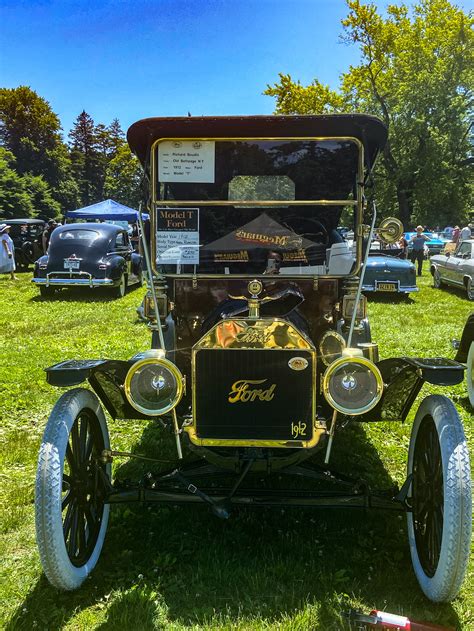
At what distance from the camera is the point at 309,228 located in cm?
373

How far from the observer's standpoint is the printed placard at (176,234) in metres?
3.40

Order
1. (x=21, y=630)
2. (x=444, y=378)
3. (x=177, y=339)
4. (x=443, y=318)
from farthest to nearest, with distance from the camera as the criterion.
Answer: (x=443, y=318) < (x=177, y=339) < (x=444, y=378) < (x=21, y=630)

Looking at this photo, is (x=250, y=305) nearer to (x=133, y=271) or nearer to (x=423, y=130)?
(x=133, y=271)

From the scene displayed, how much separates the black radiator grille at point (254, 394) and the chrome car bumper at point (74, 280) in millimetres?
9332

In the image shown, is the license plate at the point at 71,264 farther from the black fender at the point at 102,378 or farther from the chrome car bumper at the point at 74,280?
the black fender at the point at 102,378

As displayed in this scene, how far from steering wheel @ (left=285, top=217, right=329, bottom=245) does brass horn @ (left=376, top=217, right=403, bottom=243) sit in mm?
529

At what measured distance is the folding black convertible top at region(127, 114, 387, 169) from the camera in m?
3.07

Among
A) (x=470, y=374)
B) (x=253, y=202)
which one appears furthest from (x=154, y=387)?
(x=470, y=374)

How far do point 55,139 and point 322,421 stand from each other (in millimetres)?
54536

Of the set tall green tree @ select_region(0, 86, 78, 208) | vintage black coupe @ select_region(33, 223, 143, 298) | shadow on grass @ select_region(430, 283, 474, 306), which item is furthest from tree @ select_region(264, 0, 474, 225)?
tall green tree @ select_region(0, 86, 78, 208)

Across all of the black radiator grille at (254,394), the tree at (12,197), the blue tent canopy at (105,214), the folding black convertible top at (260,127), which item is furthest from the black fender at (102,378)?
the tree at (12,197)

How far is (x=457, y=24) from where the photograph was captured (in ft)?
87.5

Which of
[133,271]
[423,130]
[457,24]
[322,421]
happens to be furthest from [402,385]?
[457,24]

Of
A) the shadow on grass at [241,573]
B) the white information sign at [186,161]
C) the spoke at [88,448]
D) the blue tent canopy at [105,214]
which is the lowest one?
the shadow on grass at [241,573]
